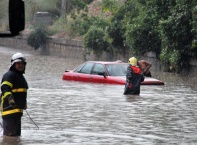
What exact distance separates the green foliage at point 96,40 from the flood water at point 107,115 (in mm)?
17445

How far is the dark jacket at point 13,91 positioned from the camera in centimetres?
1232

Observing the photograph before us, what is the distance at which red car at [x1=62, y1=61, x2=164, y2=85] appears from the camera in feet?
87.5

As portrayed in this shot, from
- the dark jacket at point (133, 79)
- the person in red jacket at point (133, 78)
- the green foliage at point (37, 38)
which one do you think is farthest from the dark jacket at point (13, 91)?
the green foliage at point (37, 38)

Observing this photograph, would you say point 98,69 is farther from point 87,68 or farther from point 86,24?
point 86,24

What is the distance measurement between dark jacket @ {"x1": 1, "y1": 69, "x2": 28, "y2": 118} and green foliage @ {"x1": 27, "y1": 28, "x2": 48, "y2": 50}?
45935 mm

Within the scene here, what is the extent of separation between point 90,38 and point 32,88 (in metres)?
20.3

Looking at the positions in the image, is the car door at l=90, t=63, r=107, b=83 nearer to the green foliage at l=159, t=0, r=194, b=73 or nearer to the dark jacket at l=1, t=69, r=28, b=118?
the green foliage at l=159, t=0, r=194, b=73

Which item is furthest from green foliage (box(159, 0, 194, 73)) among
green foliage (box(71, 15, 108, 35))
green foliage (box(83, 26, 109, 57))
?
green foliage (box(71, 15, 108, 35))

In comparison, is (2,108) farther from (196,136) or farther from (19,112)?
(196,136)

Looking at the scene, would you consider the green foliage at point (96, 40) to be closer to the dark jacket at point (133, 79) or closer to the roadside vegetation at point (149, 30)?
the roadside vegetation at point (149, 30)

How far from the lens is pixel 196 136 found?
13.9 metres

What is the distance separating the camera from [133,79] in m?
22.0

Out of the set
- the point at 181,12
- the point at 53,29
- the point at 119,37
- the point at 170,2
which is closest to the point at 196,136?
the point at 181,12

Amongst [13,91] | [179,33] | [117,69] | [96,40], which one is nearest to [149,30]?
[179,33]
